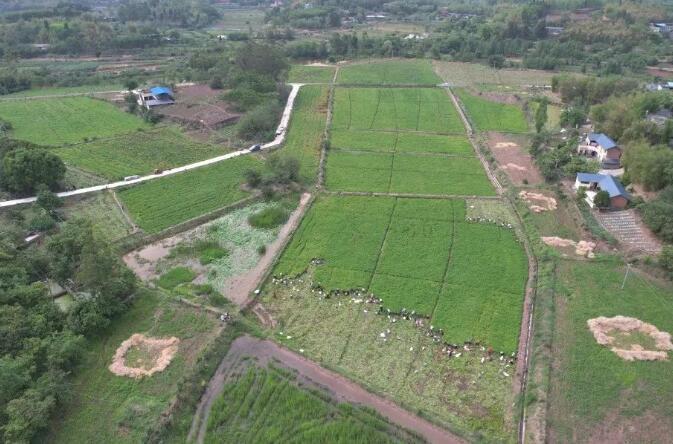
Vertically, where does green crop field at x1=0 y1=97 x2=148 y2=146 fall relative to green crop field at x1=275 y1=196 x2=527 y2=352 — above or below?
above

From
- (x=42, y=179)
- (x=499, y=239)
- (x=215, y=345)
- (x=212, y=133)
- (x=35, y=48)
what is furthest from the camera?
(x=35, y=48)

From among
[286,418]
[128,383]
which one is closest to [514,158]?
[286,418]

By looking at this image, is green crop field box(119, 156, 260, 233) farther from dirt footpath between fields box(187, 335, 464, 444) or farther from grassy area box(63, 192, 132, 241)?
dirt footpath between fields box(187, 335, 464, 444)

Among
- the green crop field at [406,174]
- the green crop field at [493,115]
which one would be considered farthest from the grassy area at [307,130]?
the green crop field at [493,115]

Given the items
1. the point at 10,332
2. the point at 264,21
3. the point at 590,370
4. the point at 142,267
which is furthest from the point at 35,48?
the point at 590,370

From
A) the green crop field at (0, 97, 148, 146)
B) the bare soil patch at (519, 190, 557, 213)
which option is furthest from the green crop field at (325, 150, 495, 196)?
the green crop field at (0, 97, 148, 146)

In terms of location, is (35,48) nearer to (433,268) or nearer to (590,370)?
(433,268)
